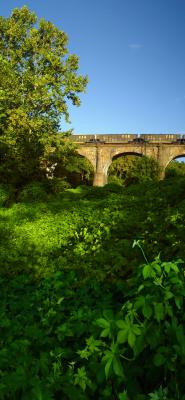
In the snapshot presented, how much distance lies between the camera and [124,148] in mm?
44750

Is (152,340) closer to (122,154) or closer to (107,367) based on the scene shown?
(107,367)

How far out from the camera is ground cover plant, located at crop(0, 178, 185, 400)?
2.32 metres

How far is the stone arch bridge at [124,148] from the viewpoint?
43.1 metres

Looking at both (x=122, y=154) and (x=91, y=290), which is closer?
(x=91, y=290)

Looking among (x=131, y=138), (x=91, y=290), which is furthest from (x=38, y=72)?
(x=91, y=290)

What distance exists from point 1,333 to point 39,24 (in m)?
28.0

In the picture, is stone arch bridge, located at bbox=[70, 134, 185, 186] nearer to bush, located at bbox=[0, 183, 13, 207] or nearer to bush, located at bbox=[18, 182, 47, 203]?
bush, located at bbox=[0, 183, 13, 207]

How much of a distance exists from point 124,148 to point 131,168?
3078 millimetres

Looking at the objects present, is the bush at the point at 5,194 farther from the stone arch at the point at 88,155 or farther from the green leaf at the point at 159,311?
the stone arch at the point at 88,155

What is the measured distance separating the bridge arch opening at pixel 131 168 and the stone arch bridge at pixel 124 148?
2.82 feet

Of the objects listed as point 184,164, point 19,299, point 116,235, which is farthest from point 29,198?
point 184,164

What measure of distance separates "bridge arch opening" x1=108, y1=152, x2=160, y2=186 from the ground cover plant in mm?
30894

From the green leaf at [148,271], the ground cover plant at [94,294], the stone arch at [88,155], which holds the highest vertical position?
the stone arch at [88,155]

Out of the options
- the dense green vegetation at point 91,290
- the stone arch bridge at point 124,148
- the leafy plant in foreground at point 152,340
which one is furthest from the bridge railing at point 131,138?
the leafy plant in foreground at point 152,340
